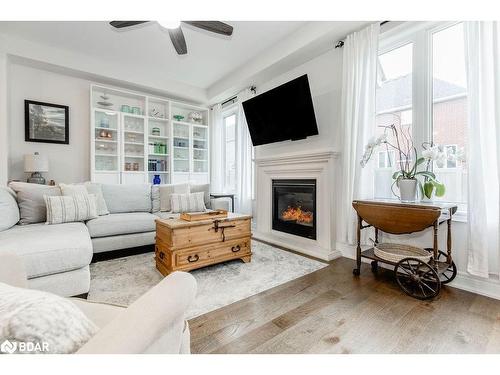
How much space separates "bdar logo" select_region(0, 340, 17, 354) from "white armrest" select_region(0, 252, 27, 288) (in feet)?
2.46

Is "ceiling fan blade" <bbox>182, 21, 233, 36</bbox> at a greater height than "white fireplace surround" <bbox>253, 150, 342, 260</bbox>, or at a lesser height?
greater

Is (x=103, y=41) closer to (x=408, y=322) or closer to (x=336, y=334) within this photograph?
(x=336, y=334)

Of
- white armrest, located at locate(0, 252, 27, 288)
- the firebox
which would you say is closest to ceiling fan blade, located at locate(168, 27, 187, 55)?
the firebox

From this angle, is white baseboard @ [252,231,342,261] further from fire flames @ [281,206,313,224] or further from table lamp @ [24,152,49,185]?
table lamp @ [24,152,49,185]

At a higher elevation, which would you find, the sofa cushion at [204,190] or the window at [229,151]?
the window at [229,151]

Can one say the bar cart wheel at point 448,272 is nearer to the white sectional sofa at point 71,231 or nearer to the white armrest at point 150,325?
the white armrest at point 150,325

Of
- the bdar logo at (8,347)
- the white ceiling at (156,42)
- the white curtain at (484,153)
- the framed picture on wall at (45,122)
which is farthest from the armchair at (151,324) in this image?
the framed picture on wall at (45,122)

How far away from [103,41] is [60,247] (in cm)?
289

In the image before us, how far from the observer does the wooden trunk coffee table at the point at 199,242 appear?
2137mm

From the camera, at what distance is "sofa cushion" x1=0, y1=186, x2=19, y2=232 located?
6.83 ft

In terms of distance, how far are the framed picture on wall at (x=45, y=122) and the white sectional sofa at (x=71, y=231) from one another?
1.32m

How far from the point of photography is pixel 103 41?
3.19m

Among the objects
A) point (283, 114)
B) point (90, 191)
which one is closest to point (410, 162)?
point (283, 114)
